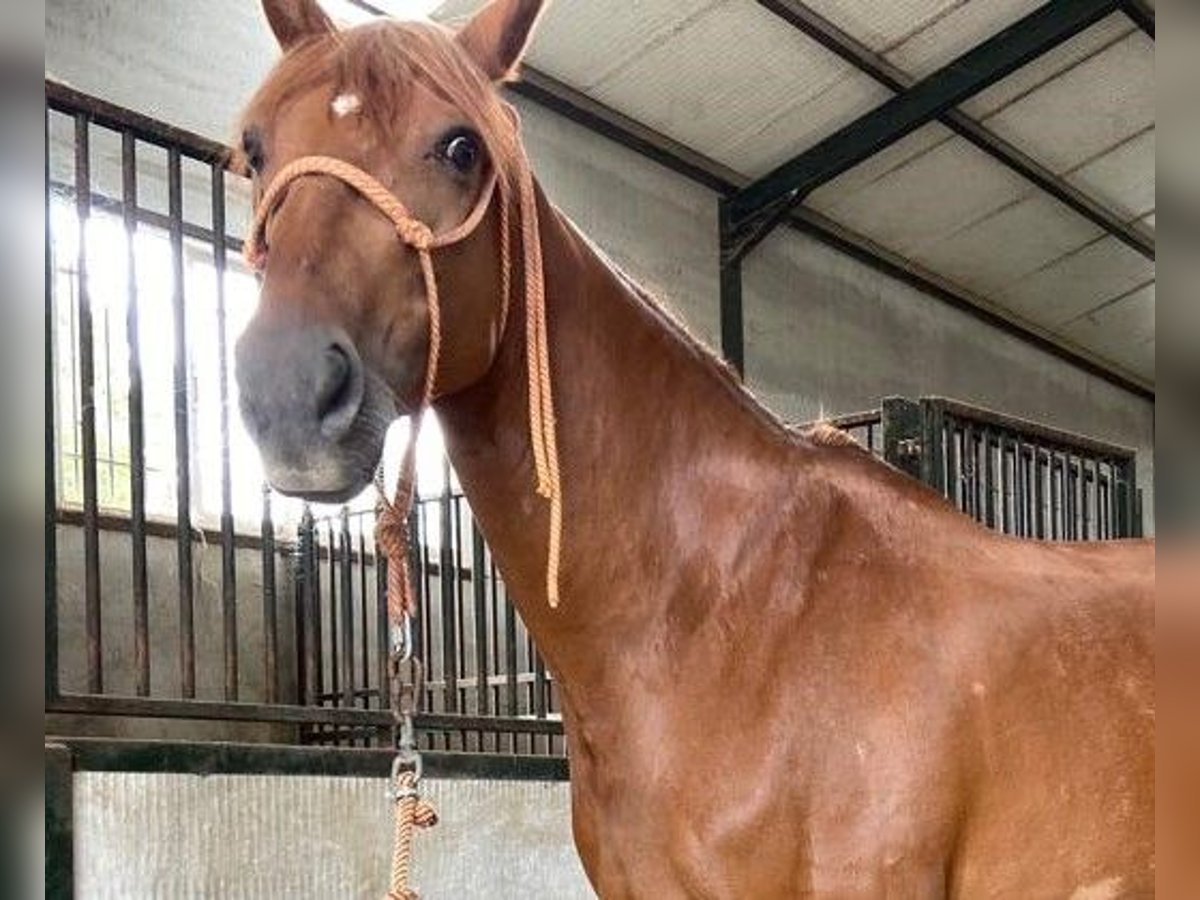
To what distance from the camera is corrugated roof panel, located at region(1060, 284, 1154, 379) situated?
40.4ft

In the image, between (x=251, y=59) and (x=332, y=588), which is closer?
(x=332, y=588)

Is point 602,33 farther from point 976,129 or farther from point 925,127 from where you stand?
point 976,129

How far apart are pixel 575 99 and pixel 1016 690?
6.80 m

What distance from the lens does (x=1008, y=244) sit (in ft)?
35.7

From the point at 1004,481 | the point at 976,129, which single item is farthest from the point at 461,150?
the point at 976,129

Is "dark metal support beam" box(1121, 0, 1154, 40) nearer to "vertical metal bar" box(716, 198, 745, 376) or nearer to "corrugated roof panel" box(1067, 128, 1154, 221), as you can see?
"corrugated roof panel" box(1067, 128, 1154, 221)

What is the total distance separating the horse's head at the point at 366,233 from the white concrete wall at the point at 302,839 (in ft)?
3.11

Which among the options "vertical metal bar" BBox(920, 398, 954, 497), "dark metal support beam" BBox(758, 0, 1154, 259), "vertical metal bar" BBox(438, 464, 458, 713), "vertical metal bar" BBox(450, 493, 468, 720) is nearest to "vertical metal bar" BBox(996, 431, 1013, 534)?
"vertical metal bar" BBox(920, 398, 954, 497)

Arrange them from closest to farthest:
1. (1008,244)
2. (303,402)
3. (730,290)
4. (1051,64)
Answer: (303,402) → (1051,64) → (730,290) → (1008,244)

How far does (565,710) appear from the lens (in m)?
1.49

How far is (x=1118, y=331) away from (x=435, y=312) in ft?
41.6

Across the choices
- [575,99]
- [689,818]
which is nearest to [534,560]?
[689,818]

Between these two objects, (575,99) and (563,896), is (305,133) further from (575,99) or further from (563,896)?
(575,99)

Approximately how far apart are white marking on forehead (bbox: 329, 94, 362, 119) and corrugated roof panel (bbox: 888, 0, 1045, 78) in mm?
7659
